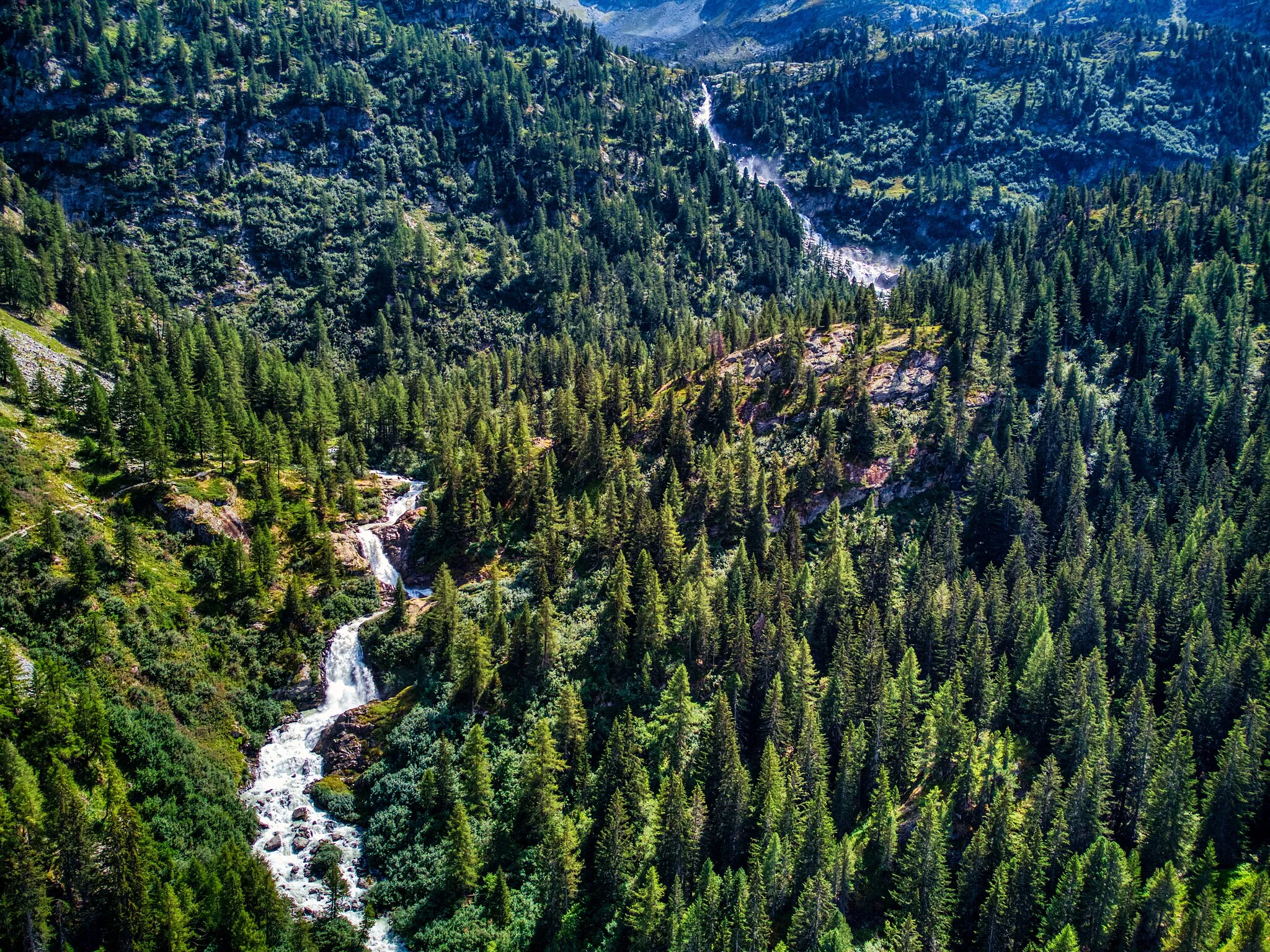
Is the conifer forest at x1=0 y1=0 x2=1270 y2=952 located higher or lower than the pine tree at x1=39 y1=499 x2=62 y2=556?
lower

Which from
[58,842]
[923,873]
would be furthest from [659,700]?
[58,842]

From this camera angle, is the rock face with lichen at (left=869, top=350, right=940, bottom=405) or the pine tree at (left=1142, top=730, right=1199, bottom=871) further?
the rock face with lichen at (left=869, top=350, right=940, bottom=405)

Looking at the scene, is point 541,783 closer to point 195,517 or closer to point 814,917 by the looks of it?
point 814,917

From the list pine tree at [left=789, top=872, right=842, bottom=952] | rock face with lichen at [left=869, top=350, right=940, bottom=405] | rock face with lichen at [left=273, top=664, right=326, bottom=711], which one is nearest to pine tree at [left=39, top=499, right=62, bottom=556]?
rock face with lichen at [left=273, top=664, right=326, bottom=711]

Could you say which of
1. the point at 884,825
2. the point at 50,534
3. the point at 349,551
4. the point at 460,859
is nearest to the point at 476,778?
the point at 460,859

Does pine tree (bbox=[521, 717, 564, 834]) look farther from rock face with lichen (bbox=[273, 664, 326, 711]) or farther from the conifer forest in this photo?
rock face with lichen (bbox=[273, 664, 326, 711])

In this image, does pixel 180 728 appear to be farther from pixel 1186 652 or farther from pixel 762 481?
pixel 1186 652

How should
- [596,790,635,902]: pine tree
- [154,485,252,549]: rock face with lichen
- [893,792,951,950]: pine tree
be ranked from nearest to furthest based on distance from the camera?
[893,792,951,950]: pine tree, [596,790,635,902]: pine tree, [154,485,252,549]: rock face with lichen

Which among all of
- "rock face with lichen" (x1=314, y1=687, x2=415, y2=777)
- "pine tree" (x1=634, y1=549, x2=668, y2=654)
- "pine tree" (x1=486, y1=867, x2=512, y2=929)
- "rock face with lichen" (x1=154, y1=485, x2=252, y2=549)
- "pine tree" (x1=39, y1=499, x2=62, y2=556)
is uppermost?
"pine tree" (x1=39, y1=499, x2=62, y2=556)

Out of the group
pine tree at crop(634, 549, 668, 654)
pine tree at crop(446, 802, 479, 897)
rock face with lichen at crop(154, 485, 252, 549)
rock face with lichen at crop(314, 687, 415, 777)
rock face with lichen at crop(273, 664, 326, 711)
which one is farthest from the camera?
rock face with lichen at crop(154, 485, 252, 549)
